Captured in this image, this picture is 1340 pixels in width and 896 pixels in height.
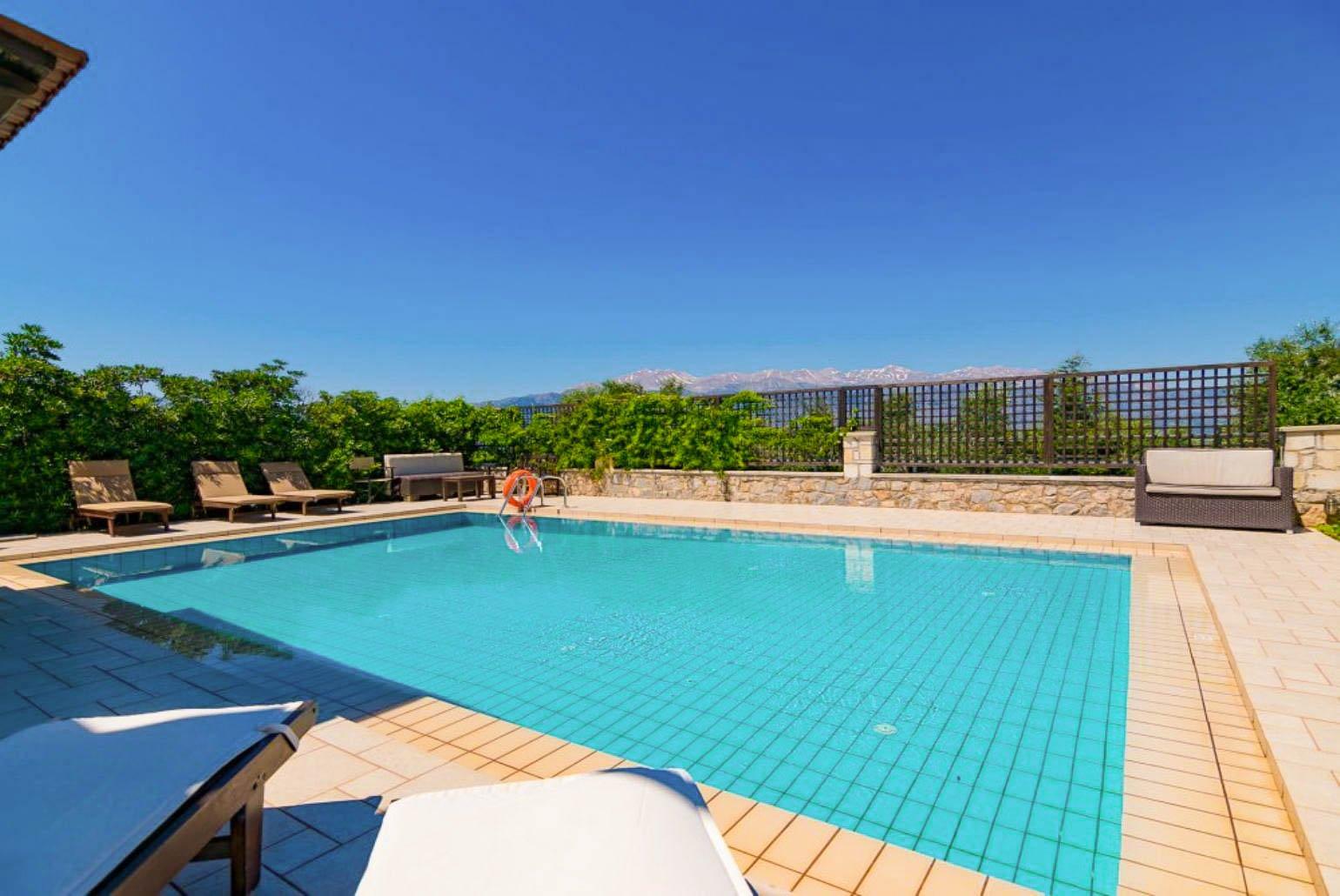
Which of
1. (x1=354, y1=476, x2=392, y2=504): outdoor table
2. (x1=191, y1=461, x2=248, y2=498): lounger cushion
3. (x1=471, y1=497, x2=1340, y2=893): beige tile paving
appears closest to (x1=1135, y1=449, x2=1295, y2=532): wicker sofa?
(x1=471, y1=497, x2=1340, y2=893): beige tile paving

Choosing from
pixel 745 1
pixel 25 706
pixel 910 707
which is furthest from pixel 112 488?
pixel 745 1

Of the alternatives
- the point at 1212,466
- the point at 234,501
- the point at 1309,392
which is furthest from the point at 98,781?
the point at 1309,392

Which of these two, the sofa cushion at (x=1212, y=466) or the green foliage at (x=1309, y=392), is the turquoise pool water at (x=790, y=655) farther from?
the green foliage at (x=1309, y=392)

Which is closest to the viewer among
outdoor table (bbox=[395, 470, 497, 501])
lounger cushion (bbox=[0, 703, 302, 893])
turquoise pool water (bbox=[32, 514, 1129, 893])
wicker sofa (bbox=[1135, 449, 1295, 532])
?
lounger cushion (bbox=[0, 703, 302, 893])

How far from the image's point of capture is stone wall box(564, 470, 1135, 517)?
8.89 m

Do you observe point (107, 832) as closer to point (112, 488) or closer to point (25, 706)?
point (25, 706)

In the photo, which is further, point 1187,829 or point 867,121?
point 867,121

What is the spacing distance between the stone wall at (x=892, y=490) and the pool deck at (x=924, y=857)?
126 inches

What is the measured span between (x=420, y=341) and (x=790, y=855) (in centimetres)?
3123

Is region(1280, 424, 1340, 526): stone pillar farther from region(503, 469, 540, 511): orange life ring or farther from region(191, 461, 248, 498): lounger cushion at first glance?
region(191, 461, 248, 498): lounger cushion

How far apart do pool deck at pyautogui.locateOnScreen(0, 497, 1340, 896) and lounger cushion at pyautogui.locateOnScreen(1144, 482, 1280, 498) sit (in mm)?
1594

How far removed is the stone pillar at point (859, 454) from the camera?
34.7ft

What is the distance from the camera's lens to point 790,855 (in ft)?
6.01

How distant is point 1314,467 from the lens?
7414 mm
